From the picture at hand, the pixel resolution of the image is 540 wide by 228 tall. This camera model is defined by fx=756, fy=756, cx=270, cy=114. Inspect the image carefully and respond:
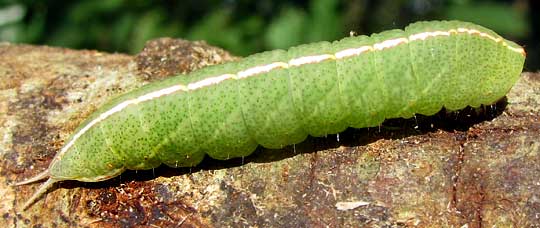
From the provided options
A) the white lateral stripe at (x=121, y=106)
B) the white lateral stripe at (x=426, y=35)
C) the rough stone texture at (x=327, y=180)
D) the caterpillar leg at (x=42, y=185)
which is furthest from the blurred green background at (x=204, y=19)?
the caterpillar leg at (x=42, y=185)

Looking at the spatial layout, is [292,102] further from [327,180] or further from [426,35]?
[426,35]

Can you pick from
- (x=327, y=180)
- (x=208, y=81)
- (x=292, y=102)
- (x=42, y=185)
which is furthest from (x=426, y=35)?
(x=42, y=185)

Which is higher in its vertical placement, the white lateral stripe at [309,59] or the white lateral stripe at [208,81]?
the white lateral stripe at [309,59]

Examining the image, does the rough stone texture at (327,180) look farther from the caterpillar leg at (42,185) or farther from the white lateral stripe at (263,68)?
the white lateral stripe at (263,68)

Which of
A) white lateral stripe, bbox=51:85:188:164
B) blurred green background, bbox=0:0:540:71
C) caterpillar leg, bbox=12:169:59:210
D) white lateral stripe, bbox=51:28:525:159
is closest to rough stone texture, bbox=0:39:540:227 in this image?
caterpillar leg, bbox=12:169:59:210

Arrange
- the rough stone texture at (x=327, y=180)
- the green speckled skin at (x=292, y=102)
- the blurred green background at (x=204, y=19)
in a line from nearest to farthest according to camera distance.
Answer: the rough stone texture at (x=327, y=180), the green speckled skin at (x=292, y=102), the blurred green background at (x=204, y=19)

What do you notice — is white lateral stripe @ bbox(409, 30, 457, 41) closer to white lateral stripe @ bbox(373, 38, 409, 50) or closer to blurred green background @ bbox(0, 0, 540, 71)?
white lateral stripe @ bbox(373, 38, 409, 50)
